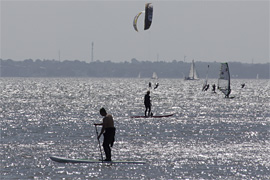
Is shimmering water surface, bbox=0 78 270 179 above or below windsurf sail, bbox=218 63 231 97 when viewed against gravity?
below

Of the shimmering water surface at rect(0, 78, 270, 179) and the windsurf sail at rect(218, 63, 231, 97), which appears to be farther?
the windsurf sail at rect(218, 63, 231, 97)

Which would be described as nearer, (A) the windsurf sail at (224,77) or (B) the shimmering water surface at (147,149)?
(B) the shimmering water surface at (147,149)

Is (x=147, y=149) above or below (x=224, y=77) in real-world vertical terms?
below

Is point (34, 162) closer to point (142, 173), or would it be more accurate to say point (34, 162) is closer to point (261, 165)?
point (142, 173)

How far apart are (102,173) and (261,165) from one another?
5775mm

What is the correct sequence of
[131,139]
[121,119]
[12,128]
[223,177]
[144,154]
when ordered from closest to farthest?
1. [223,177]
2. [144,154]
3. [131,139]
4. [12,128]
5. [121,119]

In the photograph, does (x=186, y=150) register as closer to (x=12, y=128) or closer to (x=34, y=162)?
(x=34, y=162)

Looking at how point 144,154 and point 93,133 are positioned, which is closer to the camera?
point 144,154

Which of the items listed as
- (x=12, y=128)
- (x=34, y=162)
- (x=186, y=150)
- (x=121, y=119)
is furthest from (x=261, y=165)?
(x=121, y=119)

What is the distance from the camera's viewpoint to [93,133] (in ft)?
108

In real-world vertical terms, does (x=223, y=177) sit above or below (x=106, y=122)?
below

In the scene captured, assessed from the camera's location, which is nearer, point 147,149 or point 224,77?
point 147,149

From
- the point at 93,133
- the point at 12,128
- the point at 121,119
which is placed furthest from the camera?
the point at 121,119

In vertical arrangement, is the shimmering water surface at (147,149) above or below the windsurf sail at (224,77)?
below
